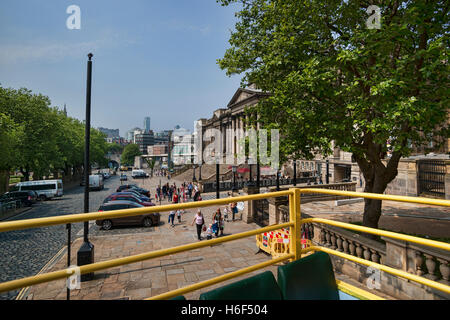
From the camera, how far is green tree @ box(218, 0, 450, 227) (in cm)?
729

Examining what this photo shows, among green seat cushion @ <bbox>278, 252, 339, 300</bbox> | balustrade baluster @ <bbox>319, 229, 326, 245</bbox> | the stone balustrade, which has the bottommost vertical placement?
balustrade baluster @ <bbox>319, 229, 326, 245</bbox>

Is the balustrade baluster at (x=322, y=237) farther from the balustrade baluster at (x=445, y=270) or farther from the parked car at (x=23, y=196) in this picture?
the parked car at (x=23, y=196)

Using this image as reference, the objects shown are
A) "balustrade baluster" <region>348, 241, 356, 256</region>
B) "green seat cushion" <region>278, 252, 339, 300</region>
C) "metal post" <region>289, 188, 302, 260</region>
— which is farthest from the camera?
"balustrade baluster" <region>348, 241, 356, 256</region>

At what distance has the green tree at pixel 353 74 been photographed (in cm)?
729

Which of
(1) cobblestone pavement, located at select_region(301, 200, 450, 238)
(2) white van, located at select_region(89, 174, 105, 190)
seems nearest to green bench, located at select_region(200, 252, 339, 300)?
(1) cobblestone pavement, located at select_region(301, 200, 450, 238)

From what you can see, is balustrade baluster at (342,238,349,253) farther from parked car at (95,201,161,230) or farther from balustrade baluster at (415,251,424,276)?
parked car at (95,201,161,230)

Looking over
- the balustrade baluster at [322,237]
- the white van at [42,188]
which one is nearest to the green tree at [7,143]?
the white van at [42,188]

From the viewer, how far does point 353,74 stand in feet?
31.3

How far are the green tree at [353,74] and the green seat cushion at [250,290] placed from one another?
251 inches

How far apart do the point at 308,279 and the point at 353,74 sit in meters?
9.22

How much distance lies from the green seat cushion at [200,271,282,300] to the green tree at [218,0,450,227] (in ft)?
21.0

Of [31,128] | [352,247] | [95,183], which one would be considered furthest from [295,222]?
[95,183]
